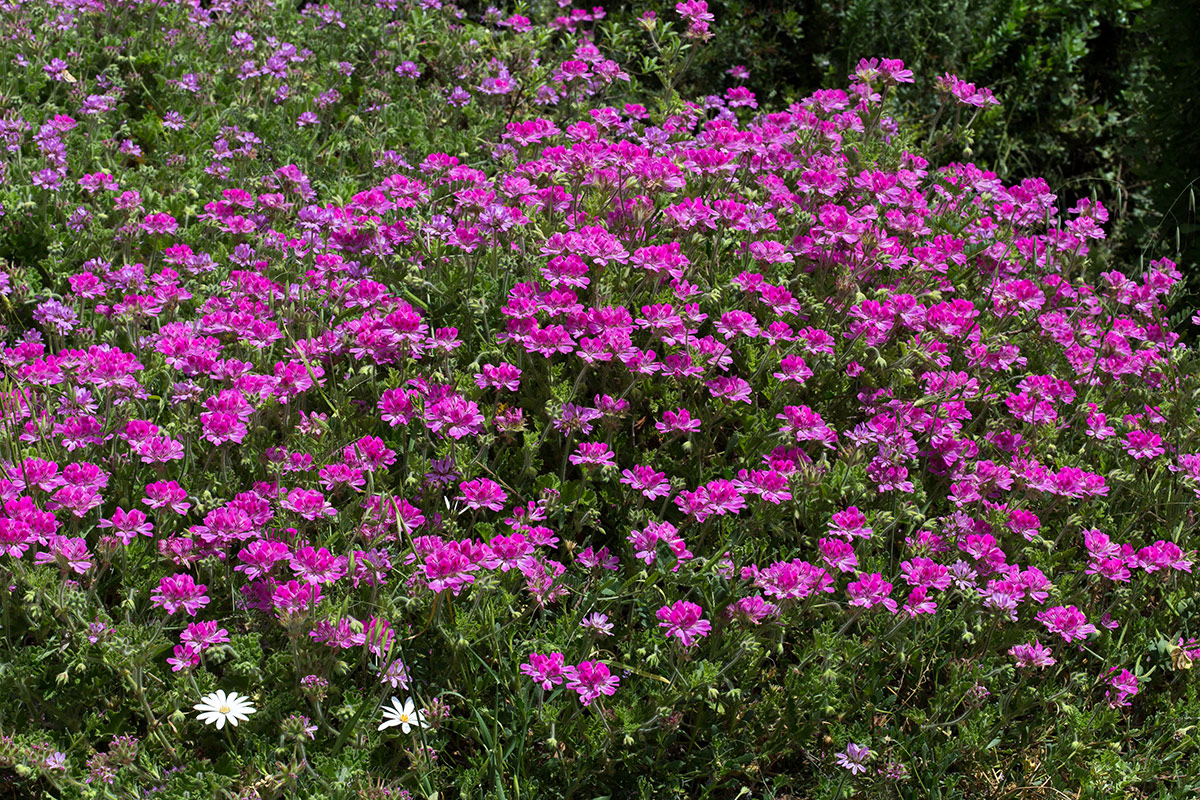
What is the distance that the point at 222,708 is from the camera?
2352 mm

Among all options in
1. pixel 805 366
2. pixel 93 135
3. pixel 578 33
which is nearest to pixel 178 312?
pixel 93 135

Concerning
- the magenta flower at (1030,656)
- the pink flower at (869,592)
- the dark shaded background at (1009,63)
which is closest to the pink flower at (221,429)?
the pink flower at (869,592)

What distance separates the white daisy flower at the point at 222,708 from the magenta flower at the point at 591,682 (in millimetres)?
680

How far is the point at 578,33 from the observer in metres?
6.30

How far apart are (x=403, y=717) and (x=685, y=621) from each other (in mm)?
652

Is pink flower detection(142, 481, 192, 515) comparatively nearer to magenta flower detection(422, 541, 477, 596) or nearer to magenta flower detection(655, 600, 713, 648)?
magenta flower detection(422, 541, 477, 596)

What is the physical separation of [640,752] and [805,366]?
1222mm

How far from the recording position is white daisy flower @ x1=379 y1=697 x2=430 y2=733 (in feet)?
8.06

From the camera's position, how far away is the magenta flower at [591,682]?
2471mm

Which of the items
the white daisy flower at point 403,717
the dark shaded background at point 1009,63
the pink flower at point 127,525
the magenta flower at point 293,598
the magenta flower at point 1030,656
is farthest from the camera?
the dark shaded background at point 1009,63

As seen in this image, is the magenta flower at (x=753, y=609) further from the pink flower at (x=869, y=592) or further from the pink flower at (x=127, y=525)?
the pink flower at (x=127, y=525)

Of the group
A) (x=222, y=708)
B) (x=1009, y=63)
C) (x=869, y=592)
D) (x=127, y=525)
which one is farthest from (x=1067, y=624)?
(x=1009, y=63)

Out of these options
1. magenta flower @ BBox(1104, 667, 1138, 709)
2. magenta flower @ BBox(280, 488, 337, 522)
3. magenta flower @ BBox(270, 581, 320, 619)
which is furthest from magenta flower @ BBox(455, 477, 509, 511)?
magenta flower @ BBox(1104, 667, 1138, 709)

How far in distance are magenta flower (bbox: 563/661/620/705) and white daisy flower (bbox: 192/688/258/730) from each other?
2.23 feet
